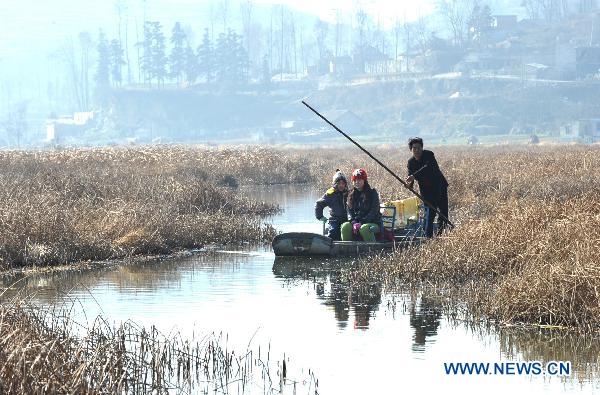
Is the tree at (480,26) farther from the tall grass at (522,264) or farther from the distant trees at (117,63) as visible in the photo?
the tall grass at (522,264)

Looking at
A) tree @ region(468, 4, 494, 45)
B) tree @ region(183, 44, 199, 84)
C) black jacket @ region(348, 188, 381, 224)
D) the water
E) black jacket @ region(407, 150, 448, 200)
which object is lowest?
the water

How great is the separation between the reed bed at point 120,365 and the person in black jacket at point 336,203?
7.03m

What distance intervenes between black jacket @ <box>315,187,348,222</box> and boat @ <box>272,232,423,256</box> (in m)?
0.41

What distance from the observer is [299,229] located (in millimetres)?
28203

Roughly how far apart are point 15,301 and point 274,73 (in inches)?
7242

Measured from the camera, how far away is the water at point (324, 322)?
41.5 ft

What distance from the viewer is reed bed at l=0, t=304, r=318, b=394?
9602 millimetres

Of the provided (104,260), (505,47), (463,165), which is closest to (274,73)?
(505,47)

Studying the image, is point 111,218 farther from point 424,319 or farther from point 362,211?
point 424,319

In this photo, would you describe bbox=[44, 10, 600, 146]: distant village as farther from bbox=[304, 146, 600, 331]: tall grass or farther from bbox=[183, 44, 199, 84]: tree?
bbox=[304, 146, 600, 331]: tall grass

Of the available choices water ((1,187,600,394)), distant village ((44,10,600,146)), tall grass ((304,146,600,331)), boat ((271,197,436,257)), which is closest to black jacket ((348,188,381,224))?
boat ((271,197,436,257))

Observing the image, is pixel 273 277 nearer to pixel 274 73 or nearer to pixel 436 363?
pixel 436 363

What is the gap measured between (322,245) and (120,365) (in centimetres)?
1013

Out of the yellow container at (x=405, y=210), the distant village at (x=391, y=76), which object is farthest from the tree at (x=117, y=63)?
the yellow container at (x=405, y=210)
